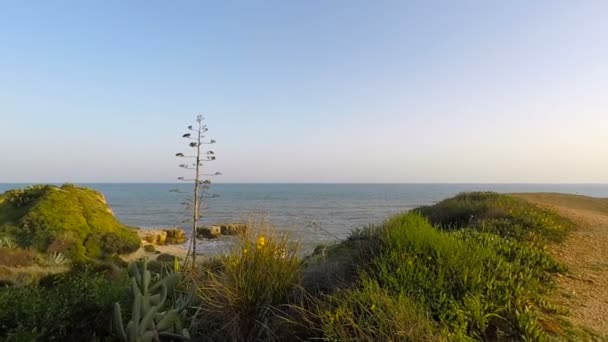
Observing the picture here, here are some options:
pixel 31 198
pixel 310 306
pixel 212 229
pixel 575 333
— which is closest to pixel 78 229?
pixel 31 198

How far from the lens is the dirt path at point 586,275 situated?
14.9ft

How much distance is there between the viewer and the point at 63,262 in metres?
14.6

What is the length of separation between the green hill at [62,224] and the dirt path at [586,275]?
54.6 feet

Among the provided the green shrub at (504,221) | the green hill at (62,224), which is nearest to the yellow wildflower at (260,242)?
the green shrub at (504,221)

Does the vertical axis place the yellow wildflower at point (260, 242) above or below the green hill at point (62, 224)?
above

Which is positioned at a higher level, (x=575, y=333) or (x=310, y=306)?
(x=310, y=306)

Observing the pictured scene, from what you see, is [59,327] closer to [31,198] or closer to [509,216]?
[509,216]

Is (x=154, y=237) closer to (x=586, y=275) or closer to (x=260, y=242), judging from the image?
(x=260, y=242)

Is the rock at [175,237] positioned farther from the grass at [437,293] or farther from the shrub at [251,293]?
the shrub at [251,293]

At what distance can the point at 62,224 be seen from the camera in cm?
1788

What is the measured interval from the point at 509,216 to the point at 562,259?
2.65 metres

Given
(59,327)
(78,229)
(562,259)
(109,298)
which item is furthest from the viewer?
(78,229)

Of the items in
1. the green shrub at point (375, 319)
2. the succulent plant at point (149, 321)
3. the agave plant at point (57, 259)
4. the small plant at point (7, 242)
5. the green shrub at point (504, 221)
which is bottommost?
the agave plant at point (57, 259)

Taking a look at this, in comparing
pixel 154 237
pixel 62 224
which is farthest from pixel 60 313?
pixel 154 237
